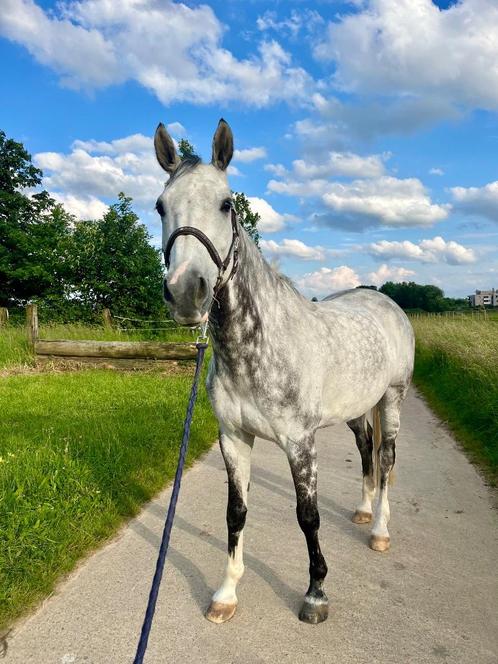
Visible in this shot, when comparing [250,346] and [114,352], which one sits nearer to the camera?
[250,346]

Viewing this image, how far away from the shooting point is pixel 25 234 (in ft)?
93.8

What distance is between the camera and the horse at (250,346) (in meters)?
1.99

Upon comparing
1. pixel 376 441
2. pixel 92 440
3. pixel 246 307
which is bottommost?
pixel 92 440

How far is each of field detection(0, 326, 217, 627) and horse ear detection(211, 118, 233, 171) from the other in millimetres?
2713

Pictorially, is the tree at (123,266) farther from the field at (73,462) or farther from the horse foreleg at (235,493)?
the horse foreleg at (235,493)

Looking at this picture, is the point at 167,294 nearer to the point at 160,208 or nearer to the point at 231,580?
the point at 160,208

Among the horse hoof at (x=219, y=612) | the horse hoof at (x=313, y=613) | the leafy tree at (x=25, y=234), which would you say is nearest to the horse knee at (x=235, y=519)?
the horse hoof at (x=219, y=612)

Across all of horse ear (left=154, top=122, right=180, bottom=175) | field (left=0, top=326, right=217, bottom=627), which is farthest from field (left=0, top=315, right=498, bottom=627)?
horse ear (left=154, top=122, right=180, bottom=175)

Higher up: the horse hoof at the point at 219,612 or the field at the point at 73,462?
the field at the point at 73,462

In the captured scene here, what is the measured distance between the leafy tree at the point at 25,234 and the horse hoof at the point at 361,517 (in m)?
24.7

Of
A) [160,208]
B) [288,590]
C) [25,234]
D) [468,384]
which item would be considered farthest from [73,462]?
[25,234]

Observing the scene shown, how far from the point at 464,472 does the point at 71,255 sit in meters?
19.6

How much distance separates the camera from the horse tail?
4082 millimetres

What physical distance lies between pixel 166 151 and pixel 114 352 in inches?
375
